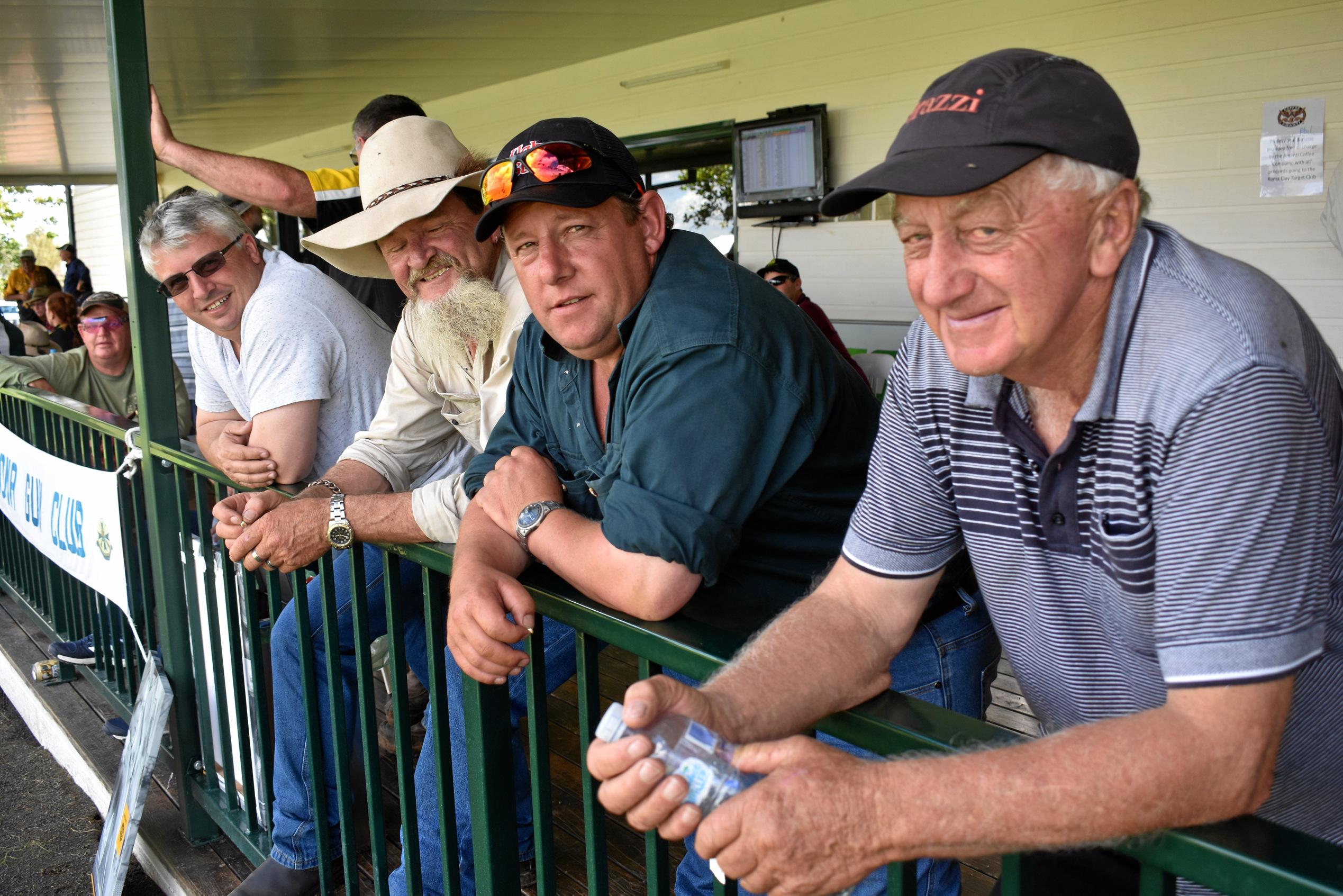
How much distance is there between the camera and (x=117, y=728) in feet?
12.9

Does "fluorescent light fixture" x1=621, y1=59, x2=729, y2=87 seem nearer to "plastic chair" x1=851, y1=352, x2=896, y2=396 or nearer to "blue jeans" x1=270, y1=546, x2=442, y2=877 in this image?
"plastic chair" x1=851, y1=352, x2=896, y2=396

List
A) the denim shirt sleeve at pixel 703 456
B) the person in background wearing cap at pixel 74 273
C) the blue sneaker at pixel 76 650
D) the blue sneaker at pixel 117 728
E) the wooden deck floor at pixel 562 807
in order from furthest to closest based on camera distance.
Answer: the person in background wearing cap at pixel 74 273 < the blue sneaker at pixel 76 650 < the blue sneaker at pixel 117 728 < the wooden deck floor at pixel 562 807 < the denim shirt sleeve at pixel 703 456

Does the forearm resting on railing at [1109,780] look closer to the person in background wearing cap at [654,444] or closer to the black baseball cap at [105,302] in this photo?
the person in background wearing cap at [654,444]

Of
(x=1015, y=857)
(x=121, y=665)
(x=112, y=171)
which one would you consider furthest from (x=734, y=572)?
(x=112, y=171)

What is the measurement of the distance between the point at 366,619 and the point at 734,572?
0.83 meters

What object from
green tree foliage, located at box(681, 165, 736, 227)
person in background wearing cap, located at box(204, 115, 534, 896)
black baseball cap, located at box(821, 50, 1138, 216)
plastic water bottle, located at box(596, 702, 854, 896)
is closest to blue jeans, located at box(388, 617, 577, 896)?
person in background wearing cap, located at box(204, 115, 534, 896)

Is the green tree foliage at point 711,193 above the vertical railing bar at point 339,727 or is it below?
above

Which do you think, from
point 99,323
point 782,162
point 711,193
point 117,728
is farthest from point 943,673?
point 711,193

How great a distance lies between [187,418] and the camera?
205 inches

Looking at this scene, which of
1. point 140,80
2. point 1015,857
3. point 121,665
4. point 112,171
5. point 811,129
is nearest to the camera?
point 1015,857

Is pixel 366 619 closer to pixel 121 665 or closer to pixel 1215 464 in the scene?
pixel 1215 464

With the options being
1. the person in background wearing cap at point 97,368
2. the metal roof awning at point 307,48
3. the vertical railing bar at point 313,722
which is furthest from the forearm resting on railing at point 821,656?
the metal roof awning at point 307,48

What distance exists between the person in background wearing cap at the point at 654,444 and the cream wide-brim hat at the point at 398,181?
2.31ft

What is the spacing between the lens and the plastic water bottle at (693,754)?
1178mm
